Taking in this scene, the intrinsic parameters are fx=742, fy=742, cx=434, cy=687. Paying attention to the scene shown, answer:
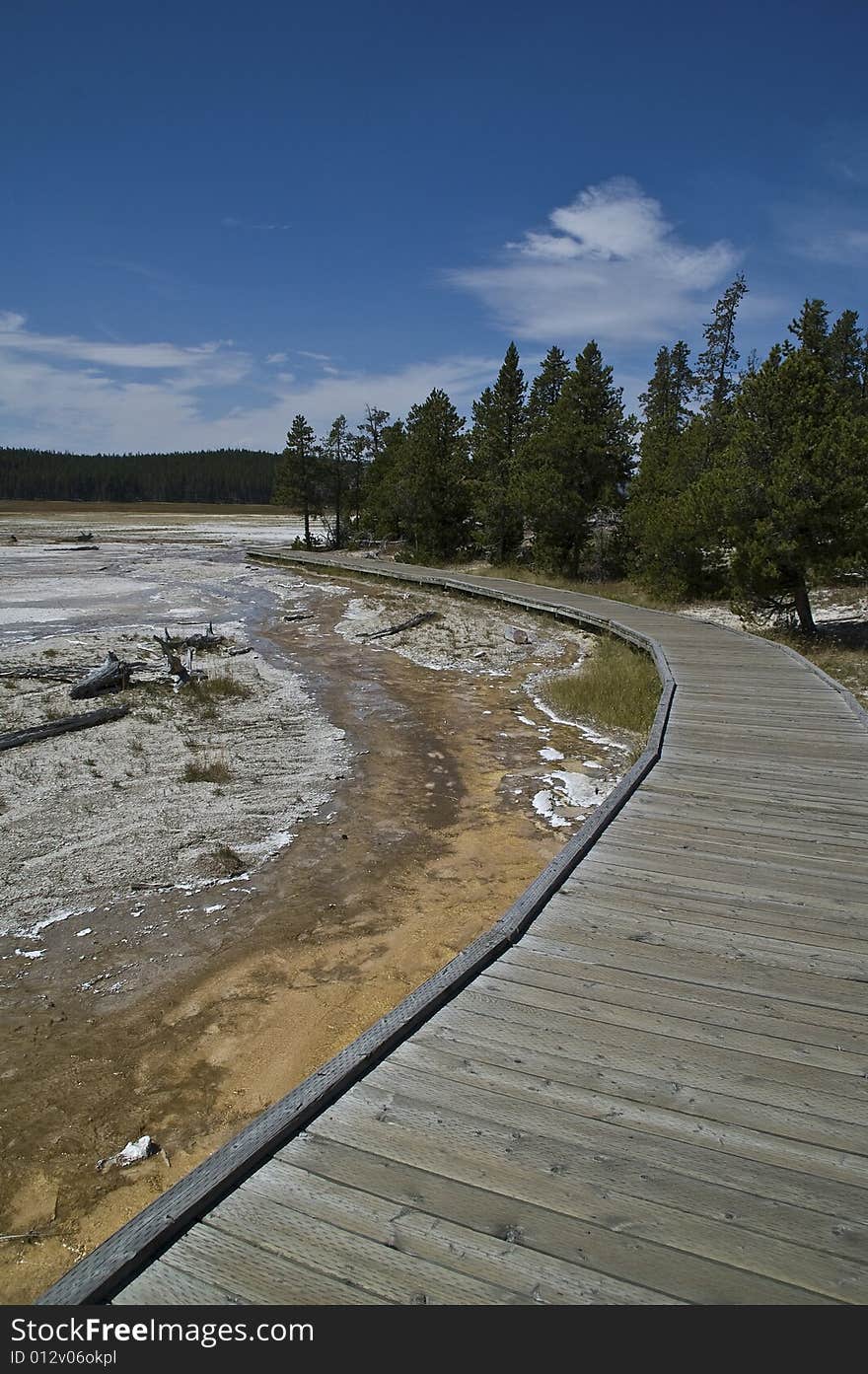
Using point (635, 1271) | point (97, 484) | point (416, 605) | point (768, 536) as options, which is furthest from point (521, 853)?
point (97, 484)

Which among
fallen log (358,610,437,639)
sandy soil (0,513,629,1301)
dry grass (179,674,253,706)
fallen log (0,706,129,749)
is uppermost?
fallen log (358,610,437,639)

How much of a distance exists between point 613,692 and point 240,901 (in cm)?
820

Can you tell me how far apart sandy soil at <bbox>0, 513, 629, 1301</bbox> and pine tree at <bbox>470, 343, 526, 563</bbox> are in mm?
18463

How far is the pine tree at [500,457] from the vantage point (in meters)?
32.4

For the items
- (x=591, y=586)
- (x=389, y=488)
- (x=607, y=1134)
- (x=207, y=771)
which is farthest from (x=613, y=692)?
(x=389, y=488)

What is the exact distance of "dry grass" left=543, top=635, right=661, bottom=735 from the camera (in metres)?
12.0

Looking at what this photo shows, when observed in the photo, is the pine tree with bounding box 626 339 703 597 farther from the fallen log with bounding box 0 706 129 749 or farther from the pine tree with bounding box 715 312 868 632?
the fallen log with bounding box 0 706 129 749

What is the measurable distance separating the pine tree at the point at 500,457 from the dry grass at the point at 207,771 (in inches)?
841

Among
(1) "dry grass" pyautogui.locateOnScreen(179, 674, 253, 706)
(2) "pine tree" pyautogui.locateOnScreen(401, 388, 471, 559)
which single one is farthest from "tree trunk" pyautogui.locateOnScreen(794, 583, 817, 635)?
(2) "pine tree" pyautogui.locateOnScreen(401, 388, 471, 559)

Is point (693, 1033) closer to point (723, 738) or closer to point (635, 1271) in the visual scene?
point (635, 1271)

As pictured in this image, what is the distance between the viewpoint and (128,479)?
150 meters

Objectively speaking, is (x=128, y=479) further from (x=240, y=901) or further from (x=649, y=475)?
(x=240, y=901)

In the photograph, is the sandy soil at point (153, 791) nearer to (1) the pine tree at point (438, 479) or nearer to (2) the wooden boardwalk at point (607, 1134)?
(2) the wooden boardwalk at point (607, 1134)

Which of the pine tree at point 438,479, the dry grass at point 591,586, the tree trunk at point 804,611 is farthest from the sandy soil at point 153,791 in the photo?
the pine tree at point 438,479
